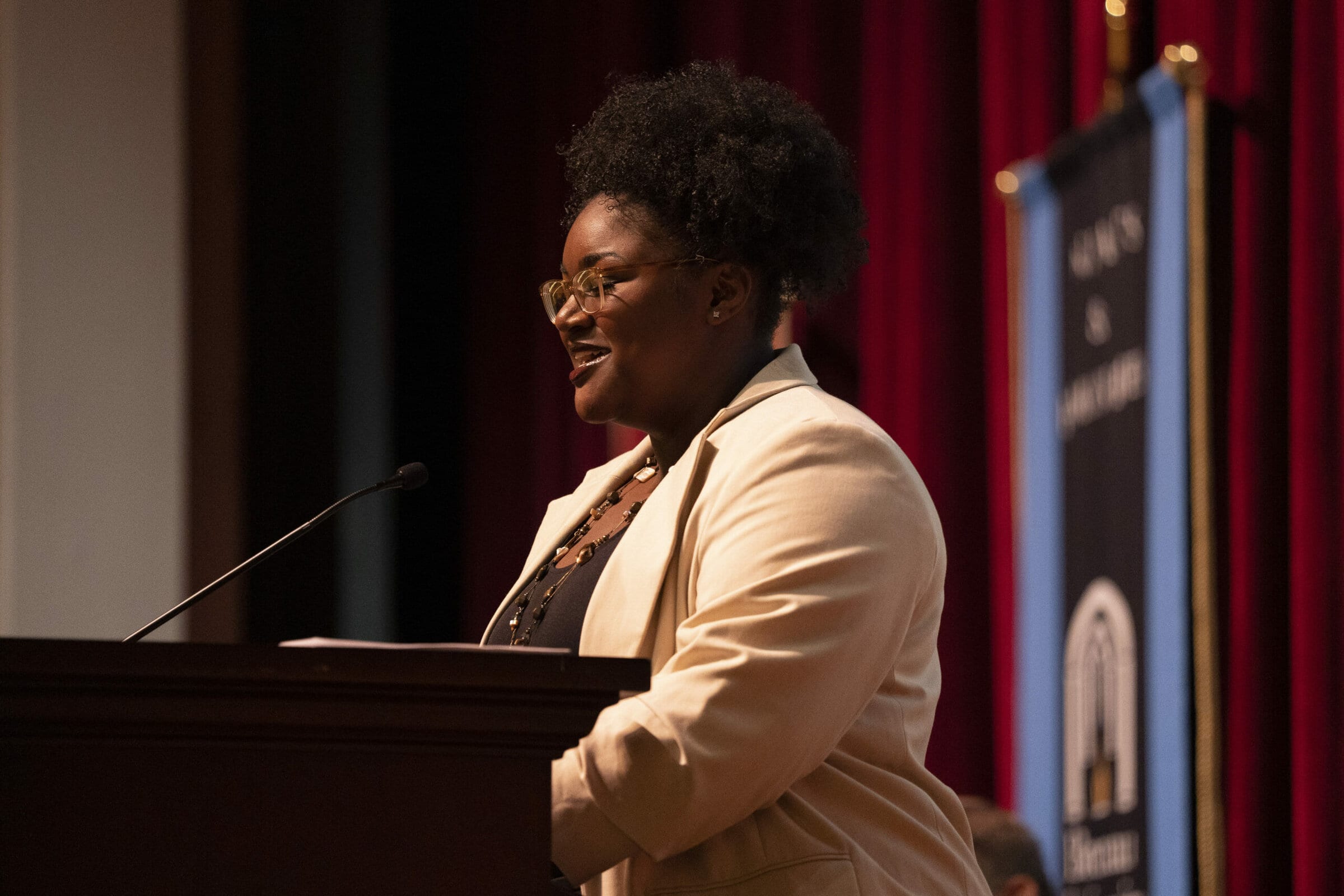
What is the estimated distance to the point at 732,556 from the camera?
1529 mm

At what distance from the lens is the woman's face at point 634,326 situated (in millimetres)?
1874

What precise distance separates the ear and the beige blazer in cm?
21

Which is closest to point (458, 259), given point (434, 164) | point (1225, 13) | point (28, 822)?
point (434, 164)

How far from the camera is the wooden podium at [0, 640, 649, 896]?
1233 mm

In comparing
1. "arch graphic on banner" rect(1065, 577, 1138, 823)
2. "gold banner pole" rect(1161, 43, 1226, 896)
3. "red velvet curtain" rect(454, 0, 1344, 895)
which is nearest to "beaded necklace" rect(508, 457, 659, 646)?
"red velvet curtain" rect(454, 0, 1344, 895)

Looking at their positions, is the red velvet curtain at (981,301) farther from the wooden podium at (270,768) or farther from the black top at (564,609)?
the wooden podium at (270,768)

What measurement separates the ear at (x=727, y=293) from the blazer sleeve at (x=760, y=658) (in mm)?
329

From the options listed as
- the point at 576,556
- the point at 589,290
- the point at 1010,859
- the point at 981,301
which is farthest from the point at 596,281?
the point at 981,301

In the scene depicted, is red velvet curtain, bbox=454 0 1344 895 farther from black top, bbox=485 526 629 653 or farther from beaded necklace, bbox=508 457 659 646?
black top, bbox=485 526 629 653

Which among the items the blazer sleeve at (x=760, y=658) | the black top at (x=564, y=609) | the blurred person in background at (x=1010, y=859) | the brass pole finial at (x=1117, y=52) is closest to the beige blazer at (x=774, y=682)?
the blazer sleeve at (x=760, y=658)

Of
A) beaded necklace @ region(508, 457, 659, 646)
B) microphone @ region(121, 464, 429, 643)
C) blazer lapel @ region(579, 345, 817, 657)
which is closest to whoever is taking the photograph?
blazer lapel @ region(579, 345, 817, 657)

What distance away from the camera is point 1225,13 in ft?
10.8

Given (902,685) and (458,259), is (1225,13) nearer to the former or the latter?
(902,685)

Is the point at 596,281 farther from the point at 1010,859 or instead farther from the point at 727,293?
the point at 1010,859
